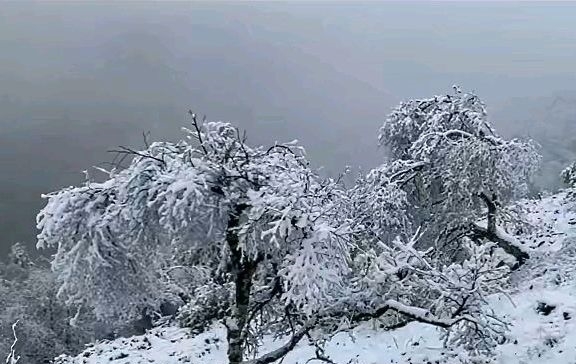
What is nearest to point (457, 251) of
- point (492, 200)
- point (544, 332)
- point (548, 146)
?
point (492, 200)

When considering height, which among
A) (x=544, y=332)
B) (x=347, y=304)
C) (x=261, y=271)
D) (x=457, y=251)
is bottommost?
(x=544, y=332)

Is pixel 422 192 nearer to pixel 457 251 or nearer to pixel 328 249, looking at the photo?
pixel 457 251

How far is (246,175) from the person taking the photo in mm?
7484

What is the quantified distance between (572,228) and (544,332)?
6.49m

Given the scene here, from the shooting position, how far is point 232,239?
746 cm

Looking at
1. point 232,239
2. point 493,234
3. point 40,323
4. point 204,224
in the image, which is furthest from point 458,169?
point 40,323

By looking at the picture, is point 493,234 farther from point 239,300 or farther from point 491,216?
point 239,300

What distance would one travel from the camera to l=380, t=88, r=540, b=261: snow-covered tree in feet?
46.3

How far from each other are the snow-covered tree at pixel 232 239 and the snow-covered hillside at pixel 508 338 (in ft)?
3.74

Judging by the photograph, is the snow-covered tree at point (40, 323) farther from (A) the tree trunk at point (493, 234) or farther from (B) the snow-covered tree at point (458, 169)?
(A) the tree trunk at point (493, 234)

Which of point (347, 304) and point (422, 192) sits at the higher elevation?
point (422, 192)

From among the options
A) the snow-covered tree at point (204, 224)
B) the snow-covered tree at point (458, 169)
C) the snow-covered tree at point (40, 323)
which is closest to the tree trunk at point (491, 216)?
the snow-covered tree at point (458, 169)

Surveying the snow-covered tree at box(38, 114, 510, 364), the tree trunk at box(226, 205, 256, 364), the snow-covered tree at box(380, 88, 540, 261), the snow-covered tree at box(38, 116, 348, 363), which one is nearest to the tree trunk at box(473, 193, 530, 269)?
the snow-covered tree at box(380, 88, 540, 261)

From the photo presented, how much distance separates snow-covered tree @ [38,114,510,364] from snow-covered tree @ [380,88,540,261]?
5.91 m
